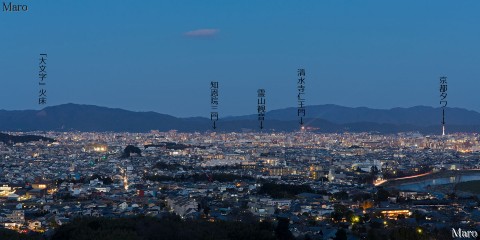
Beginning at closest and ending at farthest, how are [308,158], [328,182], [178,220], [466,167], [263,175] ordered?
1. [178,220]
2. [328,182]
3. [263,175]
4. [466,167]
5. [308,158]

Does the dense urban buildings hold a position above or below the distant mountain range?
below

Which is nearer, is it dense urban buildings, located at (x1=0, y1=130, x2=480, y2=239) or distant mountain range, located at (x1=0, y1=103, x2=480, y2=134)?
dense urban buildings, located at (x1=0, y1=130, x2=480, y2=239)

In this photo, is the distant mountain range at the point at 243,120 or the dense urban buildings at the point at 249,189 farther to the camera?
the distant mountain range at the point at 243,120

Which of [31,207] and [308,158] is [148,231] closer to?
[31,207]

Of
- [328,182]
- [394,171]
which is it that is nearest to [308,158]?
[394,171]

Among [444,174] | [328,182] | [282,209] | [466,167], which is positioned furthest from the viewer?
[466,167]

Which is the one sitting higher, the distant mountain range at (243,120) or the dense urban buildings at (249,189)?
the distant mountain range at (243,120)

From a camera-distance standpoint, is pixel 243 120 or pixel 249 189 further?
pixel 243 120

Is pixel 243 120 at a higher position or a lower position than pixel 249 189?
higher
